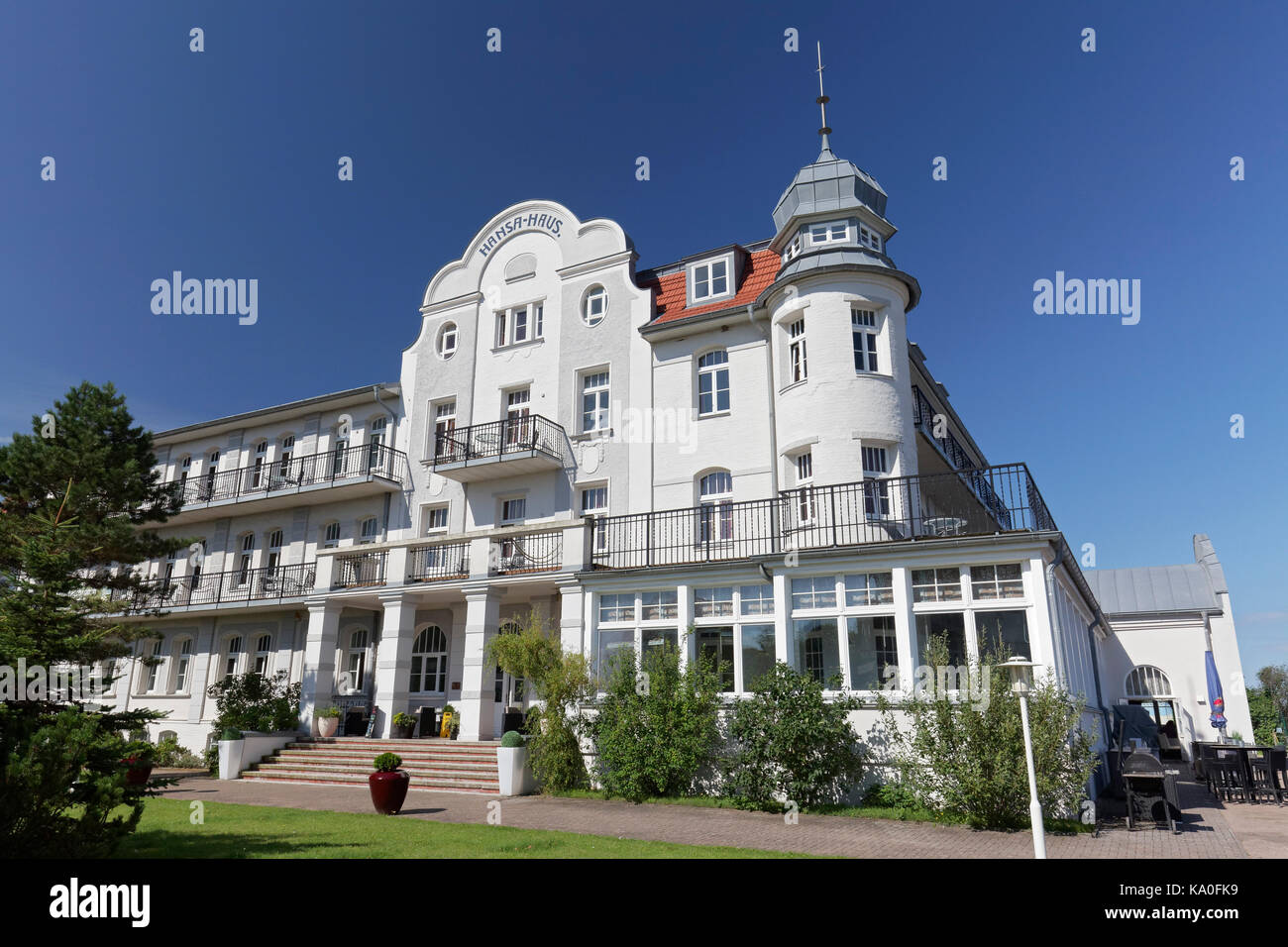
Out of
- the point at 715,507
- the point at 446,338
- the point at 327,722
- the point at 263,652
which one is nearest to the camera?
the point at 715,507

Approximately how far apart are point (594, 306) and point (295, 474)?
1167cm

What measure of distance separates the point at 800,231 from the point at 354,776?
16.3 m

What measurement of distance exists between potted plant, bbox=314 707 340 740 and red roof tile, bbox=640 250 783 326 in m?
13.0

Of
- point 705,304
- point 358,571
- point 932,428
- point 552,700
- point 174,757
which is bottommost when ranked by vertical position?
point 174,757

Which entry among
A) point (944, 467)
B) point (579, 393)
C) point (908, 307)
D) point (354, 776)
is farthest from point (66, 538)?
point (944, 467)

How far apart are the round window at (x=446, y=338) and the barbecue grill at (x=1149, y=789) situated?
2047cm

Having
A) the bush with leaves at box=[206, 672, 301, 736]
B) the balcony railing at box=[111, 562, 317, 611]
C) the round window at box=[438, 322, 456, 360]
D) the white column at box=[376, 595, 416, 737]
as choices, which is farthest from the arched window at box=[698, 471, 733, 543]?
the balcony railing at box=[111, 562, 317, 611]

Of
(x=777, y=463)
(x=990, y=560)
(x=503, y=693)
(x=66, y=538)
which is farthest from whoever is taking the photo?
(x=503, y=693)

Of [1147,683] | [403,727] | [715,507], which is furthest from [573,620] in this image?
[1147,683]

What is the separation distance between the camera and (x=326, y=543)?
2509cm

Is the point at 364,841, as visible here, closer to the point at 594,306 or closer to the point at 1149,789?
the point at 1149,789

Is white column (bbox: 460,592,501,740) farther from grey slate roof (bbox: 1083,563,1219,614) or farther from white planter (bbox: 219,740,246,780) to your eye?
grey slate roof (bbox: 1083,563,1219,614)

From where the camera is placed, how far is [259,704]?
20.7 meters
